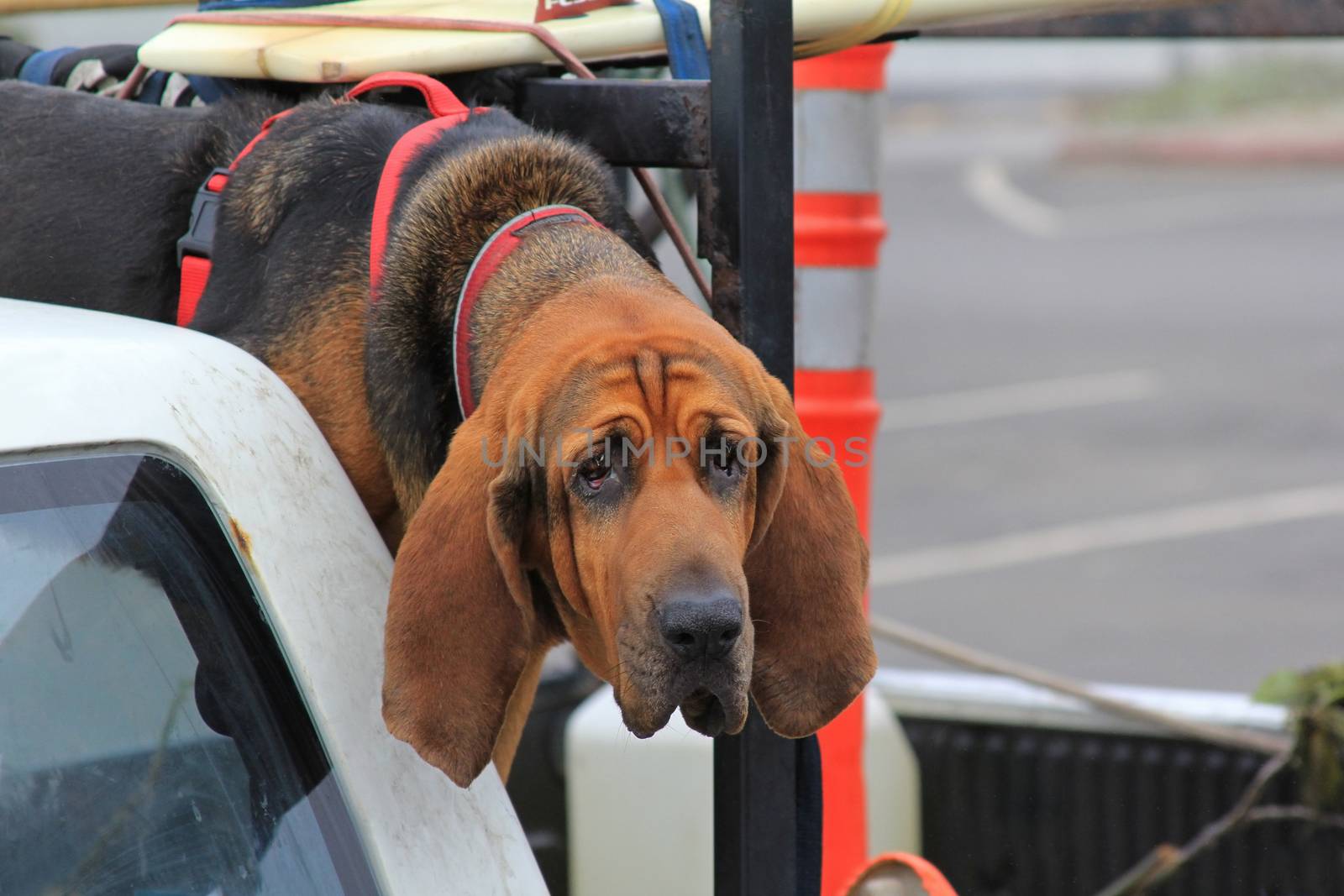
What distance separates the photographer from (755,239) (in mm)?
1929

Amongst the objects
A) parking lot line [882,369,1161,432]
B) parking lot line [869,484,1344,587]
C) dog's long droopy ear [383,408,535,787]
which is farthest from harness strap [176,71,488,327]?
parking lot line [882,369,1161,432]

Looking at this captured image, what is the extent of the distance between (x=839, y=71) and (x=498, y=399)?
1519 millimetres

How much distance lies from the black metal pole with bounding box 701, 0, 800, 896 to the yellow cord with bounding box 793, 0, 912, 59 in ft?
1.37

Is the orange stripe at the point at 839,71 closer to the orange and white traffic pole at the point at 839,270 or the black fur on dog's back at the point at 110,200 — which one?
the orange and white traffic pole at the point at 839,270

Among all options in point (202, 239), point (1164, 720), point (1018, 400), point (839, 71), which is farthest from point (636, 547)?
point (1018, 400)

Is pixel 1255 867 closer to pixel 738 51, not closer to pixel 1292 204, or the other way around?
pixel 738 51

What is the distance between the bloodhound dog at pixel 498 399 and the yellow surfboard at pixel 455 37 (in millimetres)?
92

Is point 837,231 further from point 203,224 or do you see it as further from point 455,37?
point 203,224

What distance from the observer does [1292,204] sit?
69.4 feet

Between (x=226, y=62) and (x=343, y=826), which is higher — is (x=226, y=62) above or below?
above

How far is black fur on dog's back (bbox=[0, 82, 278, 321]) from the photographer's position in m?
2.75

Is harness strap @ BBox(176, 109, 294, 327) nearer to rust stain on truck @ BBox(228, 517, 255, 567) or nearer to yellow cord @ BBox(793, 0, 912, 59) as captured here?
yellow cord @ BBox(793, 0, 912, 59)

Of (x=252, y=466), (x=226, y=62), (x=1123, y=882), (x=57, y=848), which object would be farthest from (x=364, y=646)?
(x=1123, y=882)

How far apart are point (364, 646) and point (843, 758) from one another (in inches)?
64.3
